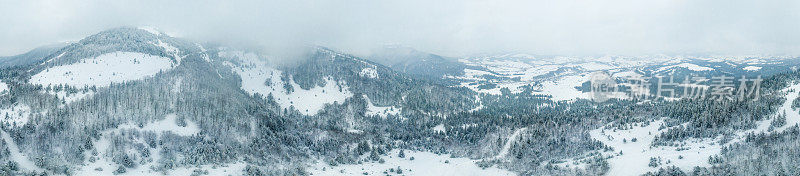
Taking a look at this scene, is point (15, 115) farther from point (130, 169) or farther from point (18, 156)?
point (130, 169)

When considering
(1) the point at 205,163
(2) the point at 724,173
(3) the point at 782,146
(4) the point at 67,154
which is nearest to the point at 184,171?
(1) the point at 205,163

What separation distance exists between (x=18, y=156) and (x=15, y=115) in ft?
136

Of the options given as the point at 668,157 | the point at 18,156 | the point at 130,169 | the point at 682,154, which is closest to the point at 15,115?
the point at 18,156

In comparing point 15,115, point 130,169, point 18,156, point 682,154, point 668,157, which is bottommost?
point 130,169

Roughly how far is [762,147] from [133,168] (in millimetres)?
241038

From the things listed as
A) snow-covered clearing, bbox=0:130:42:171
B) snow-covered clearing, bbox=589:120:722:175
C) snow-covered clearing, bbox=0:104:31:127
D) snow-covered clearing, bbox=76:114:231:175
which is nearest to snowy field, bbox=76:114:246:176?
snow-covered clearing, bbox=76:114:231:175

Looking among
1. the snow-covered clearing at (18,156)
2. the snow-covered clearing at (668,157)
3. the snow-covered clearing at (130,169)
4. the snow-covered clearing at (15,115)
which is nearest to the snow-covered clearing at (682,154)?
the snow-covered clearing at (668,157)

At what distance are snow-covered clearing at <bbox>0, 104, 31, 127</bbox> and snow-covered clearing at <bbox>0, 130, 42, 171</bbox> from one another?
45.8ft

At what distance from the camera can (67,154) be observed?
565ft

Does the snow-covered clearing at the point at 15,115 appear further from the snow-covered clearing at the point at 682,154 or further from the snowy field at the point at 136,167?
the snow-covered clearing at the point at 682,154

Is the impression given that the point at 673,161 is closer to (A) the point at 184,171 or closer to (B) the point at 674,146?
(B) the point at 674,146

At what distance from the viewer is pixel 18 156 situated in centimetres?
16425

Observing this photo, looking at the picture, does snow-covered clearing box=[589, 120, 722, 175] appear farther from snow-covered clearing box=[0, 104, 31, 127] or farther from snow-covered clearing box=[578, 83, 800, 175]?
snow-covered clearing box=[0, 104, 31, 127]

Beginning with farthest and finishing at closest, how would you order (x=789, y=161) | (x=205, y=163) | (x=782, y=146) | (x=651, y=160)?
(x=205, y=163), (x=651, y=160), (x=782, y=146), (x=789, y=161)
